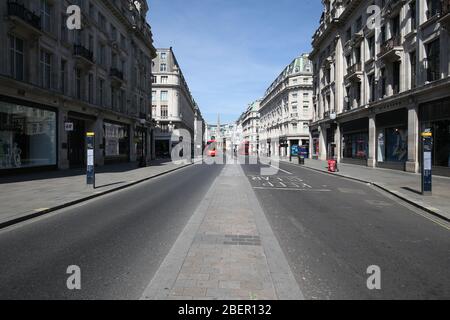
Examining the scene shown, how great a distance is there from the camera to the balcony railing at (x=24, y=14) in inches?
702

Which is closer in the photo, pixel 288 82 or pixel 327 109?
pixel 327 109

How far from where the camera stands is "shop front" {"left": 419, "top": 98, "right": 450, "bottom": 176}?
62.7ft

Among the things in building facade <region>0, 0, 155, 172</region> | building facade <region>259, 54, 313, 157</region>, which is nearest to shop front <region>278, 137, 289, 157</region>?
building facade <region>259, 54, 313, 157</region>

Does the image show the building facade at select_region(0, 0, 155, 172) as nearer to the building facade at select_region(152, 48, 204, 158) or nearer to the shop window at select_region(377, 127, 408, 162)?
the shop window at select_region(377, 127, 408, 162)

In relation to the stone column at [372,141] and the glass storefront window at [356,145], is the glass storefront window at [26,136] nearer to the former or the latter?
the stone column at [372,141]

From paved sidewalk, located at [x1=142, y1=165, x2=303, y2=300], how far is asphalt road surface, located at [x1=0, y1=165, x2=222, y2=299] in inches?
11.2

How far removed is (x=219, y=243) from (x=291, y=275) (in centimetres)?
175

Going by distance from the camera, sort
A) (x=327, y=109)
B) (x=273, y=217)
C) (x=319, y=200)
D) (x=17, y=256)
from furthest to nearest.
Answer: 1. (x=327, y=109)
2. (x=319, y=200)
3. (x=273, y=217)
4. (x=17, y=256)

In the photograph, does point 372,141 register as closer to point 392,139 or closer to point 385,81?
point 392,139
